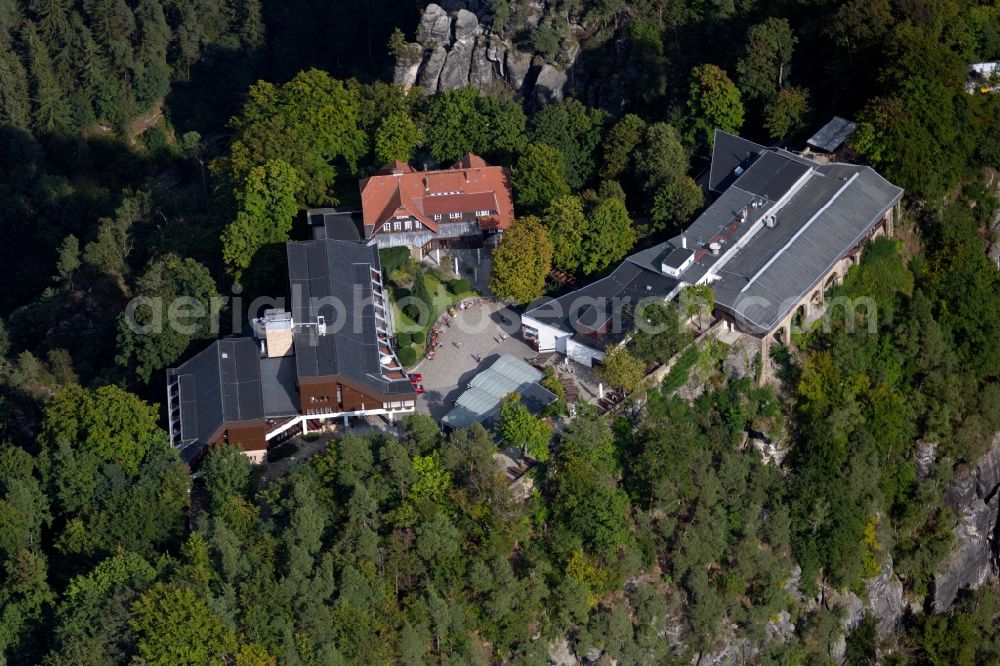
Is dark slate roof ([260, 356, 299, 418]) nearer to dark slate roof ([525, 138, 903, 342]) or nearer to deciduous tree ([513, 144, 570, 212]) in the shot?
dark slate roof ([525, 138, 903, 342])

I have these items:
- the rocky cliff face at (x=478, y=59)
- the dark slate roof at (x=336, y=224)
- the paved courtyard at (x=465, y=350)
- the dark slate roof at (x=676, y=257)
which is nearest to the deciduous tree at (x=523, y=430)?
the paved courtyard at (x=465, y=350)

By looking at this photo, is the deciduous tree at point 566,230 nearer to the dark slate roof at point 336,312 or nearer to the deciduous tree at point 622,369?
the deciduous tree at point 622,369

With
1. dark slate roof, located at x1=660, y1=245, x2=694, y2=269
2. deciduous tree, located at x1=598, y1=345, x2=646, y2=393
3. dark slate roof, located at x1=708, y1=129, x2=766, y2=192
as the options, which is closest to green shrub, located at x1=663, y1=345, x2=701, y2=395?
deciduous tree, located at x1=598, y1=345, x2=646, y2=393

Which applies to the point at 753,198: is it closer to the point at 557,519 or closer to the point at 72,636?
the point at 557,519

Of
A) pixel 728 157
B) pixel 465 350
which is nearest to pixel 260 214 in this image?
pixel 465 350

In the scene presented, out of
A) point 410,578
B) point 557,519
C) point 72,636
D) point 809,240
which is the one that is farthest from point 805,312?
point 72,636

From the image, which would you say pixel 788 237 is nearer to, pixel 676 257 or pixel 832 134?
pixel 676 257
